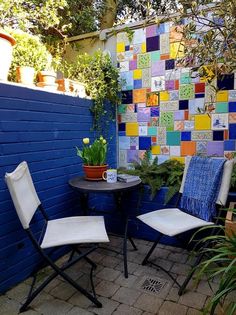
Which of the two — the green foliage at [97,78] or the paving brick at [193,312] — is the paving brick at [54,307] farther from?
the green foliage at [97,78]

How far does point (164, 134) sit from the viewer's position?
327cm

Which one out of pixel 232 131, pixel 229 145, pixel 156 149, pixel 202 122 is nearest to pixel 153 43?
pixel 202 122

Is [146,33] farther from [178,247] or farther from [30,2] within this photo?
[178,247]

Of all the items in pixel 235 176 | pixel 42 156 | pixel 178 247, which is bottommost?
pixel 178 247

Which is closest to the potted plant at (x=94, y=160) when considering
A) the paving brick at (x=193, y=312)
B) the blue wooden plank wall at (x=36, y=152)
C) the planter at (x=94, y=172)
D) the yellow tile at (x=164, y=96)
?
the planter at (x=94, y=172)

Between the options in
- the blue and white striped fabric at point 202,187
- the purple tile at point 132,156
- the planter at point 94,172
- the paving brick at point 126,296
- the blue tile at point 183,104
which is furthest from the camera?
the purple tile at point 132,156

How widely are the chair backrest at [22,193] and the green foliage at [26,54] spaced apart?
1120 millimetres

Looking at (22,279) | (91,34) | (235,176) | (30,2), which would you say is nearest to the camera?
(22,279)

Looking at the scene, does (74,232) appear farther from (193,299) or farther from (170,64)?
(170,64)

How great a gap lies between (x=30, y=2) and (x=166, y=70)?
174cm

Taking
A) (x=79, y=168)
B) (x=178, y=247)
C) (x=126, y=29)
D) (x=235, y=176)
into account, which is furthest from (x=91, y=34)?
(x=178, y=247)

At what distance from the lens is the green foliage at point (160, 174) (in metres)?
2.83

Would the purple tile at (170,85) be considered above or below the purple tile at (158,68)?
below

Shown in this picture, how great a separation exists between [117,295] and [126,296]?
69mm
